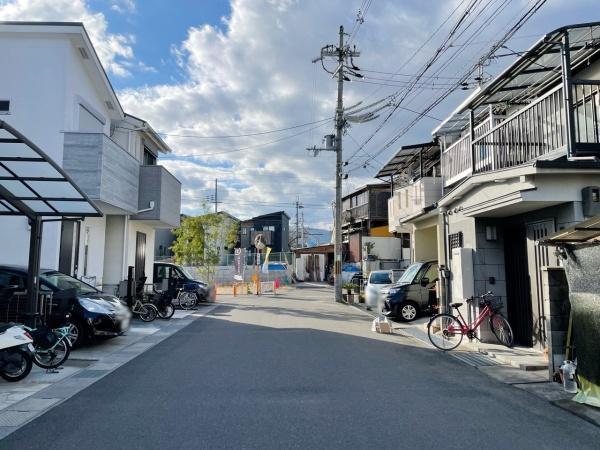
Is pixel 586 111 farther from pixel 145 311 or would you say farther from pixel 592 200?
pixel 145 311

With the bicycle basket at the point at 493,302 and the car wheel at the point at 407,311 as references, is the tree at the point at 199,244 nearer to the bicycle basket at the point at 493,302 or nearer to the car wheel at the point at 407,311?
the car wheel at the point at 407,311

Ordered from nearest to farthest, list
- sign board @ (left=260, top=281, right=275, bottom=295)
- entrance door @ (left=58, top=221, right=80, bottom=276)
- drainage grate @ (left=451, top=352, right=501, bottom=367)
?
drainage grate @ (left=451, top=352, right=501, bottom=367), entrance door @ (left=58, top=221, right=80, bottom=276), sign board @ (left=260, top=281, right=275, bottom=295)

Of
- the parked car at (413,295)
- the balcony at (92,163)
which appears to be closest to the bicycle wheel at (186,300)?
the balcony at (92,163)

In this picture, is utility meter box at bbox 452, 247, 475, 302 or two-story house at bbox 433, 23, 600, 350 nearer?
two-story house at bbox 433, 23, 600, 350

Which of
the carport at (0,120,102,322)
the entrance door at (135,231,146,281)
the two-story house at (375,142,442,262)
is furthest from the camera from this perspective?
the entrance door at (135,231,146,281)

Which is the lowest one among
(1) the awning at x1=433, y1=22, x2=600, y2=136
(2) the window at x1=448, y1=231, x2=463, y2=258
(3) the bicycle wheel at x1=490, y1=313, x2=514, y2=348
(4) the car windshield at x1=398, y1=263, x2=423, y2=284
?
(3) the bicycle wheel at x1=490, y1=313, x2=514, y2=348

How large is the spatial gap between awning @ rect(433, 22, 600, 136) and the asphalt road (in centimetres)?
523

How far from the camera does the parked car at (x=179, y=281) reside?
59.7 feet

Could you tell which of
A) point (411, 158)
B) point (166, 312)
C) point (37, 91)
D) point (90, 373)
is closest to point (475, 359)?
point (90, 373)

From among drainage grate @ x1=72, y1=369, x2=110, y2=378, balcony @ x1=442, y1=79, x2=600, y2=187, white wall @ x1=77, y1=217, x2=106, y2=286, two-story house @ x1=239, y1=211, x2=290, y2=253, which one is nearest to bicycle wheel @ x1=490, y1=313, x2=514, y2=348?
balcony @ x1=442, y1=79, x2=600, y2=187

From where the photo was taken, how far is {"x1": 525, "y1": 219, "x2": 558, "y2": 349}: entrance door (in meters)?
8.39

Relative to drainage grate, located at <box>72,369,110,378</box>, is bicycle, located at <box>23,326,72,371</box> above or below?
above

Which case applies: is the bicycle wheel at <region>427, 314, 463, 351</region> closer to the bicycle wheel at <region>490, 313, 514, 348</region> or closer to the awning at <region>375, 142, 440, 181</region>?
the bicycle wheel at <region>490, 313, 514, 348</region>

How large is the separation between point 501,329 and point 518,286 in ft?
3.52
